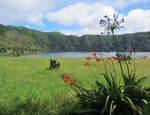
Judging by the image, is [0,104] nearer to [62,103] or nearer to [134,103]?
[62,103]

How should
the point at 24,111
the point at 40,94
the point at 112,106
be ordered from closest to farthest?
the point at 112,106
the point at 24,111
the point at 40,94

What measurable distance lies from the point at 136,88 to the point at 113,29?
1776 mm

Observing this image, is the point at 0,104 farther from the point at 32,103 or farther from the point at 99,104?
the point at 99,104

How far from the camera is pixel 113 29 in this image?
23.6 ft

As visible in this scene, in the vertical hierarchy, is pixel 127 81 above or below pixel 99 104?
above

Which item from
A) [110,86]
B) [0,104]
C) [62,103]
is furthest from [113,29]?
[0,104]

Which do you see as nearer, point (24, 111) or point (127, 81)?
point (127, 81)

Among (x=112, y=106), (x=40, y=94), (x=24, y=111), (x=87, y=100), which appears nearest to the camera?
(x=112, y=106)

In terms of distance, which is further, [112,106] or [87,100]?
[87,100]

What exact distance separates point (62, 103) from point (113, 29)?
3.78 meters

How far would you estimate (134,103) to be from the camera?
7254 mm

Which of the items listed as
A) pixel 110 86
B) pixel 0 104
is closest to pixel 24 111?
pixel 0 104

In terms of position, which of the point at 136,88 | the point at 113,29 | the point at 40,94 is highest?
the point at 113,29

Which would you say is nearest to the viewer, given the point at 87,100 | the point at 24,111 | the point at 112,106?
the point at 112,106
